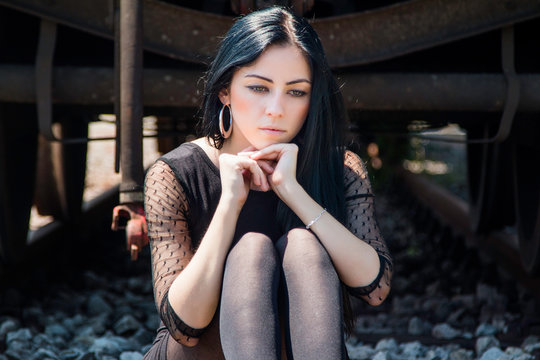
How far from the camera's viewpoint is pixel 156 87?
288cm

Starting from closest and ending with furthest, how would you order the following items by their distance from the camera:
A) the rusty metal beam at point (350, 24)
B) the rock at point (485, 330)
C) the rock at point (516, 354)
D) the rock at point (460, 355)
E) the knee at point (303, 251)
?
the knee at point (303, 251) < the rock at point (516, 354) < the rock at point (460, 355) < the rusty metal beam at point (350, 24) < the rock at point (485, 330)

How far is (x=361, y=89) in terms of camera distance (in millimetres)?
2945

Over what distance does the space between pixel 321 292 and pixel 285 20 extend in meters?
0.75

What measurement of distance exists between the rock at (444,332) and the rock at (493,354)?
364mm

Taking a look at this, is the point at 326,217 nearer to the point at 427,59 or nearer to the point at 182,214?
the point at 182,214

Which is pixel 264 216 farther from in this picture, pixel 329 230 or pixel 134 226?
pixel 134 226

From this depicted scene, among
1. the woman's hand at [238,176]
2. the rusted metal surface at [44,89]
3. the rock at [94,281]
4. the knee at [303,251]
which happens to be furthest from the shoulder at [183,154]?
the rock at [94,281]

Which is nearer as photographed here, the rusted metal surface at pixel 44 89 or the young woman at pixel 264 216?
the young woman at pixel 264 216

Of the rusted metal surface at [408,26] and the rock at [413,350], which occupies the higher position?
the rusted metal surface at [408,26]

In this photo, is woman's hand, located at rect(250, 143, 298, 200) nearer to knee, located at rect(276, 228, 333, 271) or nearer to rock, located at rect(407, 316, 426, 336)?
knee, located at rect(276, 228, 333, 271)

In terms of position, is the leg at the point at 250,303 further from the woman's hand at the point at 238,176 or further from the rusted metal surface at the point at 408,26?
the rusted metal surface at the point at 408,26

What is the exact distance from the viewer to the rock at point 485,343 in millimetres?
2689

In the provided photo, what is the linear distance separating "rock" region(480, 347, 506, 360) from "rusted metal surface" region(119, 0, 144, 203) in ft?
4.32

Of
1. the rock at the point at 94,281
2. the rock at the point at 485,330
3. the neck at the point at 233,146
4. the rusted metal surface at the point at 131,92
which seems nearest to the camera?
the neck at the point at 233,146
